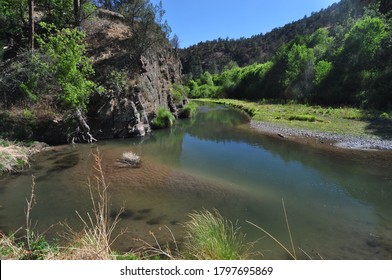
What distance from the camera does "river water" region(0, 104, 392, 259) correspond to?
880 centimetres

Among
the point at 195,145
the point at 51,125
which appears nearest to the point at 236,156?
the point at 195,145

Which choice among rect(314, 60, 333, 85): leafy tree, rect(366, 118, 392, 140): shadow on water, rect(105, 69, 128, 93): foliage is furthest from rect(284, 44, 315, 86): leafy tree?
rect(105, 69, 128, 93): foliage

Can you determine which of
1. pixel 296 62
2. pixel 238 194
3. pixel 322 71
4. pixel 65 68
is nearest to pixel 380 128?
pixel 238 194

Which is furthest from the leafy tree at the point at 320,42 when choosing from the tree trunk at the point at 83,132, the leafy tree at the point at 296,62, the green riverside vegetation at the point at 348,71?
the tree trunk at the point at 83,132

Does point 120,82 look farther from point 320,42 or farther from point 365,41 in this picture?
point 320,42

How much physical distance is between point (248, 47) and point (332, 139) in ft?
531

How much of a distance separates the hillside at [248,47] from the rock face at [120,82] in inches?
4227

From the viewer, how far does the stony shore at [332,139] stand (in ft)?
67.0

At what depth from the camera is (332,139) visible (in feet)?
75.2

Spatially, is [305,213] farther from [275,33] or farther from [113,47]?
[275,33]

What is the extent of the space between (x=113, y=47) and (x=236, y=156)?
1772 centimetres

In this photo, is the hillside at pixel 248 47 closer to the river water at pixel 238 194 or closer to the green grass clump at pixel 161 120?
the green grass clump at pixel 161 120

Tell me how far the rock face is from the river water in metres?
4.24

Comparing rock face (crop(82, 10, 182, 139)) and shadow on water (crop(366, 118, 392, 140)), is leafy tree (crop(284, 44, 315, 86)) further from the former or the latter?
rock face (crop(82, 10, 182, 139))
